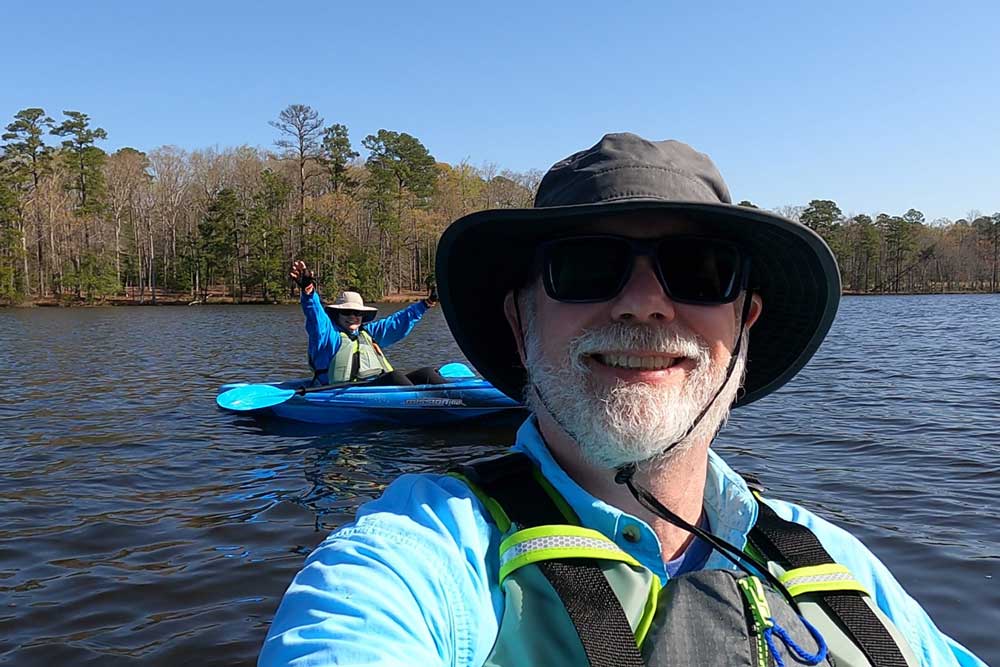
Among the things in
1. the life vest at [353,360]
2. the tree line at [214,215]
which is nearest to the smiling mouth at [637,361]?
the life vest at [353,360]

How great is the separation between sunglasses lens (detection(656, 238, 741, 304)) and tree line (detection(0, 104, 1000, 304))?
170 ft

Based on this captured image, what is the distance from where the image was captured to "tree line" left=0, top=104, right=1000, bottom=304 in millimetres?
58688

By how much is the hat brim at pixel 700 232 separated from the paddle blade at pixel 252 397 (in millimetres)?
9598

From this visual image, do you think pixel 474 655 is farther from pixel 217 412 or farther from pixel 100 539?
pixel 217 412

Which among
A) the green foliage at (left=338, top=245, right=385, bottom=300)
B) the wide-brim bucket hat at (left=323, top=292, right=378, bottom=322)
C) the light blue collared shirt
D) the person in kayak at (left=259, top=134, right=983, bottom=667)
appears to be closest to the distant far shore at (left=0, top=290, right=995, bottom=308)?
the green foliage at (left=338, top=245, right=385, bottom=300)

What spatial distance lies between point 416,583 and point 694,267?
93cm

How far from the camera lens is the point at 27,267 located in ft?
186

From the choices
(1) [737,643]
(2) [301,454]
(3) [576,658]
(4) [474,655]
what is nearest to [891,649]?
(1) [737,643]

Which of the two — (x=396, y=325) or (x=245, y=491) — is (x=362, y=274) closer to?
(x=396, y=325)

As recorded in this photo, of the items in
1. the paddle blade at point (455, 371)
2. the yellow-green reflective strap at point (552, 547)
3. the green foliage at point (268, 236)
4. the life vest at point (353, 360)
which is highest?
the green foliage at point (268, 236)

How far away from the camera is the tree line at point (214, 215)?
193 ft

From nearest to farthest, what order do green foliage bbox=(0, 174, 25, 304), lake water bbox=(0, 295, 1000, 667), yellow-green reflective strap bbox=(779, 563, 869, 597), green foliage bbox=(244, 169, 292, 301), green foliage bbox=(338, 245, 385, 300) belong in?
1. yellow-green reflective strap bbox=(779, 563, 869, 597)
2. lake water bbox=(0, 295, 1000, 667)
3. green foliage bbox=(0, 174, 25, 304)
4. green foliage bbox=(244, 169, 292, 301)
5. green foliage bbox=(338, 245, 385, 300)

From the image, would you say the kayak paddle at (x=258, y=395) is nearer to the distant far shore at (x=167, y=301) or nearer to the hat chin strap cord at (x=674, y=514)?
the hat chin strap cord at (x=674, y=514)

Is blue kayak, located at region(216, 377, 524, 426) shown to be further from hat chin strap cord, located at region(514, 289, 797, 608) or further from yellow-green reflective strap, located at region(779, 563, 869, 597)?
yellow-green reflective strap, located at region(779, 563, 869, 597)
